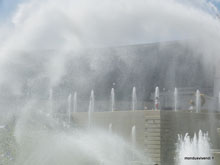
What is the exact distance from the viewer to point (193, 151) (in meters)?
20.1

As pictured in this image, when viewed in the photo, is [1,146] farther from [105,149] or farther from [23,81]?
[23,81]

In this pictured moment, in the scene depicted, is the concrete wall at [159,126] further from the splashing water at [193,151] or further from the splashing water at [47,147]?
the splashing water at [47,147]

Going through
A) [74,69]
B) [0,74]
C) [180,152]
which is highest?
[74,69]

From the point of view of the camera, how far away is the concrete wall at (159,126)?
76.4ft

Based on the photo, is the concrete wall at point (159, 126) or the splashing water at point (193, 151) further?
the concrete wall at point (159, 126)

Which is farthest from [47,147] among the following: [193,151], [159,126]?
[159,126]

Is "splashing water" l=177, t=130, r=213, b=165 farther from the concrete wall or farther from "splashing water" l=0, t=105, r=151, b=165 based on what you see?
"splashing water" l=0, t=105, r=151, b=165

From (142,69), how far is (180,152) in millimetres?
34274

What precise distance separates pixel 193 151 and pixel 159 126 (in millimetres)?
3474

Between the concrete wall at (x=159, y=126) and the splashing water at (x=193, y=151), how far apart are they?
1.22 feet

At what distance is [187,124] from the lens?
81.3ft

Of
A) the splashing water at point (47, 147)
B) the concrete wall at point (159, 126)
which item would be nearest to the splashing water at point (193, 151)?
the concrete wall at point (159, 126)

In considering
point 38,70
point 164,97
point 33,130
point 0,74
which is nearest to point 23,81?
point 38,70

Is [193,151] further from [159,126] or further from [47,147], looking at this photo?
[47,147]
